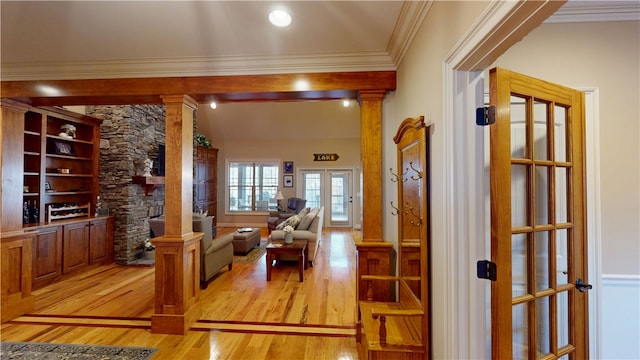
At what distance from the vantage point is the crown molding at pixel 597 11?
1.71 m

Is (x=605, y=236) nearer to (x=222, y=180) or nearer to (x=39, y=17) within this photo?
(x=39, y=17)

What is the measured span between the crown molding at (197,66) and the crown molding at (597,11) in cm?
116

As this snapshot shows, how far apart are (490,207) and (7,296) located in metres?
4.35

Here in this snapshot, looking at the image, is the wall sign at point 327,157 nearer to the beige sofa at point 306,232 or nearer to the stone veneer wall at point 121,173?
the beige sofa at point 306,232

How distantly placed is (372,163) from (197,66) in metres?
1.87

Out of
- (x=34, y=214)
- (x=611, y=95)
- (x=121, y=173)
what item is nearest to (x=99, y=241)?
(x=34, y=214)

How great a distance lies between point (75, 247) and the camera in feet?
13.7

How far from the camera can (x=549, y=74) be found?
178 centimetres

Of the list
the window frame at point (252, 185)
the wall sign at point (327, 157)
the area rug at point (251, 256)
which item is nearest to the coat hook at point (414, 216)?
the area rug at point (251, 256)

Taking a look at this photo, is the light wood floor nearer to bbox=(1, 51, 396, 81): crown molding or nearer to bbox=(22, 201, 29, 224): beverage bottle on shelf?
bbox=(22, 201, 29, 224): beverage bottle on shelf

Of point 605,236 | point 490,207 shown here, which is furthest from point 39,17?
point 605,236

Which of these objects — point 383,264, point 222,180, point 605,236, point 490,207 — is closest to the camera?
point 490,207

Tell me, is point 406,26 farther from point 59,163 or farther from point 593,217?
point 59,163

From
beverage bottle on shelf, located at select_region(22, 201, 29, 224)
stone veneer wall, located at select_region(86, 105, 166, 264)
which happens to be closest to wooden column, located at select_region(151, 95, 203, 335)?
beverage bottle on shelf, located at select_region(22, 201, 29, 224)
